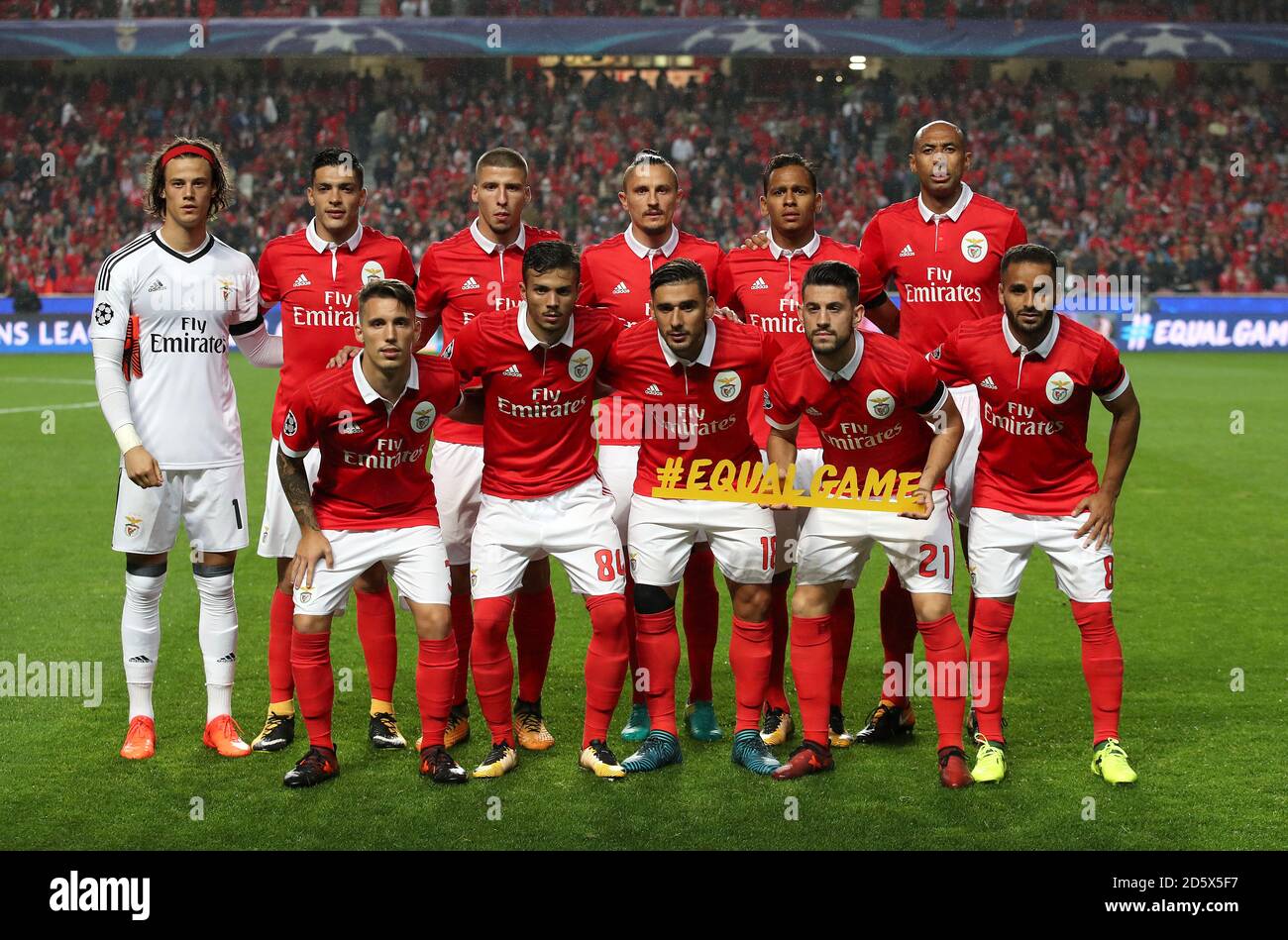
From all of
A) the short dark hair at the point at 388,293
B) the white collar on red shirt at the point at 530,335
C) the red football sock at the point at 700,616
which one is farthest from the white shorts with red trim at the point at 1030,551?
the short dark hair at the point at 388,293

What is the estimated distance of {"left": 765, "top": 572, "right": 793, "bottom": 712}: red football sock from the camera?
580 centimetres

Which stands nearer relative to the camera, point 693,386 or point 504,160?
point 693,386

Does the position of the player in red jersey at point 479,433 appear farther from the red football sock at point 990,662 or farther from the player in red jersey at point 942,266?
the red football sock at point 990,662

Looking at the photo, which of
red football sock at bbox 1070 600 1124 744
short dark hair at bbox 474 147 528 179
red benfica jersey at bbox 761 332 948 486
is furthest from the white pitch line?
red football sock at bbox 1070 600 1124 744

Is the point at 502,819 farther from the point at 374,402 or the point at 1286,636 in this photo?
the point at 1286,636

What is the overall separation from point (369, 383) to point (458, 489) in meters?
0.83

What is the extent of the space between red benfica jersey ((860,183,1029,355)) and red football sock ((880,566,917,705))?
0.98 meters

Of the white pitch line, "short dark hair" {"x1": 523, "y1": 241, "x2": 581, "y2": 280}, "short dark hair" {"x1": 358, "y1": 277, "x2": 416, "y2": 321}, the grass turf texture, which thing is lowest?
the grass turf texture

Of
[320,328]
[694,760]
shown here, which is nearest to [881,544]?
[694,760]

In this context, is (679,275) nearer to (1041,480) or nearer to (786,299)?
(786,299)

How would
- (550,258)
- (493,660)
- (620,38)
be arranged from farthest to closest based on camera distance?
(620,38) → (493,660) → (550,258)

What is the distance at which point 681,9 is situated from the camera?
3158 cm

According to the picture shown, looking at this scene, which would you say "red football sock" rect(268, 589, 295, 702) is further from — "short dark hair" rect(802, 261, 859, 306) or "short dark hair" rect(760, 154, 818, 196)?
"short dark hair" rect(760, 154, 818, 196)

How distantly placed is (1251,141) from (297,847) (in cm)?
3100
